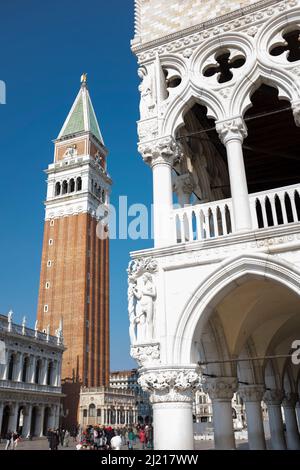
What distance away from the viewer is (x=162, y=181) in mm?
8945

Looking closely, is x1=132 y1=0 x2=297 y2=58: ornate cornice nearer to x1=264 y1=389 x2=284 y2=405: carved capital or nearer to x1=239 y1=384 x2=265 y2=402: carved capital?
x1=239 y1=384 x2=265 y2=402: carved capital

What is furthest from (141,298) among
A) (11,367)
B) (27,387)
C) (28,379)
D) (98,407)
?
(98,407)

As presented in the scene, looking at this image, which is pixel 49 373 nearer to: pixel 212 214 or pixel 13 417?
pixel 13 417

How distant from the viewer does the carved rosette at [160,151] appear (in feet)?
29.7

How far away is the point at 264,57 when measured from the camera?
876cm

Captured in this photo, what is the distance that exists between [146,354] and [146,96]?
17.8 feet

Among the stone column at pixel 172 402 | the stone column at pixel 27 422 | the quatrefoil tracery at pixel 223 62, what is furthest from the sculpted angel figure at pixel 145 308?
the stone column at pixel 27 422

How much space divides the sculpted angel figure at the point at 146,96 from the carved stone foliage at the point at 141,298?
10.9 ft

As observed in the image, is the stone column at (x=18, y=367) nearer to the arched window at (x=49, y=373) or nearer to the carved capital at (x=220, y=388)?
the arched window at (x=49, y=373)

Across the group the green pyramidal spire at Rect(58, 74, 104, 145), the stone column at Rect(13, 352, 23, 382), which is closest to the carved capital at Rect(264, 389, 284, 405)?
the stone column at Rect(13, 352, 23, 382)
